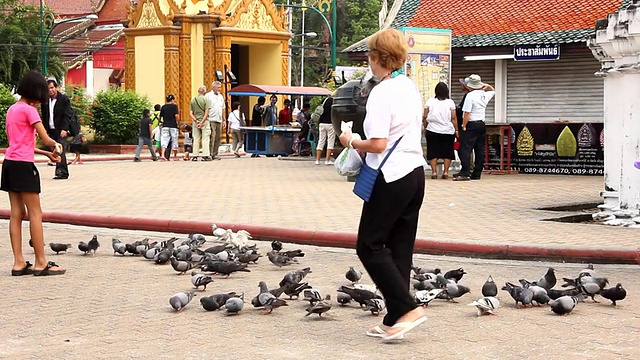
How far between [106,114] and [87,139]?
5.36 feet

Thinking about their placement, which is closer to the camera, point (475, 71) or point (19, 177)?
point (19, 177)

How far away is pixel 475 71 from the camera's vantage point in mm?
25828

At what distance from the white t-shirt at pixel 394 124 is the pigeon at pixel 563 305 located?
5.28 feet

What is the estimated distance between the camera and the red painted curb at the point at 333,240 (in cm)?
1022

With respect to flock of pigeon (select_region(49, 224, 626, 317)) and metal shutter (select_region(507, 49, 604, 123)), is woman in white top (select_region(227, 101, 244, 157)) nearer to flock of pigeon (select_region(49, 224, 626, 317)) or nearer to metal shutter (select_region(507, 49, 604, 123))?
metal shutter (select_region(507, 49, 604, 123))

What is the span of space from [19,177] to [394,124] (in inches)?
164

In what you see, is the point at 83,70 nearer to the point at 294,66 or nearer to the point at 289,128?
the point at 294,66

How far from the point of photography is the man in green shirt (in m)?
27.7

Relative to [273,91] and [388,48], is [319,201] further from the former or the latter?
[273,91]

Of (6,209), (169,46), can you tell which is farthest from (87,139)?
(6,209)

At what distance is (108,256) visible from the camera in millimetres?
10820

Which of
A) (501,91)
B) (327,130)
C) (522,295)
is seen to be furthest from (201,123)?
(522,295)

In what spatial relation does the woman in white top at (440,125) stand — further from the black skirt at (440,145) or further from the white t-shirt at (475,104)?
the white t-shirt at (475,104)

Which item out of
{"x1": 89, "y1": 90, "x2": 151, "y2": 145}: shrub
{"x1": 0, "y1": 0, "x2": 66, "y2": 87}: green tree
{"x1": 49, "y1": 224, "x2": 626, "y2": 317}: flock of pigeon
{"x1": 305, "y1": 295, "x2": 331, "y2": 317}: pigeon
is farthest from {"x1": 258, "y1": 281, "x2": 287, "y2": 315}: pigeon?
{"x1": 0, "y1": 0, "x2": 66, "y2": 87}: green tree
